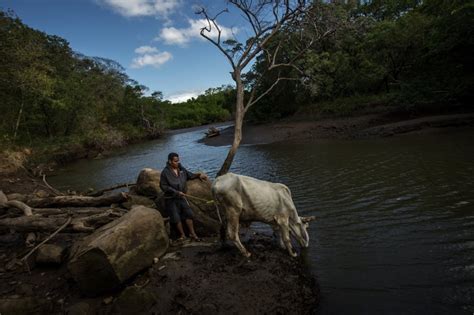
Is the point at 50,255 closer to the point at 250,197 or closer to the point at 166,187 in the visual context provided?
the point at 166,187

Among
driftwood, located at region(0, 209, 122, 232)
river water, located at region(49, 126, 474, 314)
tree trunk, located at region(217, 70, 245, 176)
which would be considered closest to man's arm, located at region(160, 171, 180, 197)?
driftwood, located at region(0, 209, 122, 232)

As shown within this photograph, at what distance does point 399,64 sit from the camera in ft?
104

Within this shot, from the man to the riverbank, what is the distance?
20.9 m

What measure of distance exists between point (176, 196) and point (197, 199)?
989 millimetres

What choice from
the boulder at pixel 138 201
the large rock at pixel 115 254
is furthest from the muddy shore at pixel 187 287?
the boulder at pixel 138 201

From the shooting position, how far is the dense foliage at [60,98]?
20406 millimetres

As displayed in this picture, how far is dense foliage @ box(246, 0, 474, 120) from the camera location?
23844 millimetres

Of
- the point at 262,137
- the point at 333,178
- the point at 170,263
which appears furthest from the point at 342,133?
the point at 170,263

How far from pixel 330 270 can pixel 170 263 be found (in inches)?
123

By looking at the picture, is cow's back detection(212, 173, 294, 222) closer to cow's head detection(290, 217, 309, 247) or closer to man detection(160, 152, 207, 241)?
cow's head detection(290, 217, 309, 247)

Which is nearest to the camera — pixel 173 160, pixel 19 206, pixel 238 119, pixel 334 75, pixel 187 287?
pixel 187 287

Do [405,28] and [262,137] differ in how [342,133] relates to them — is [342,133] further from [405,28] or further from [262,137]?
[405,28]

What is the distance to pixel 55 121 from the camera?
33.1 meters

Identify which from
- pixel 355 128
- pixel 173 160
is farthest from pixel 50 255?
pixel 355 128
